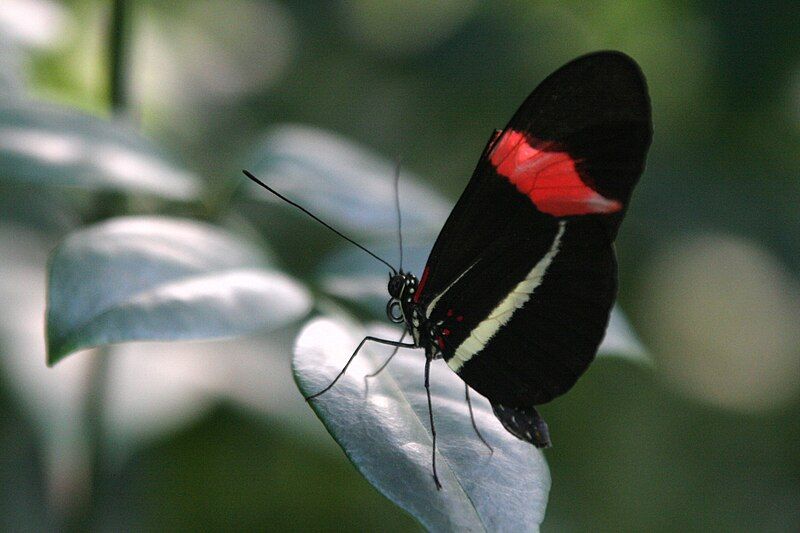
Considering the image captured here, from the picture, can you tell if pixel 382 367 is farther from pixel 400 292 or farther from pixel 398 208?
pixel 398 208

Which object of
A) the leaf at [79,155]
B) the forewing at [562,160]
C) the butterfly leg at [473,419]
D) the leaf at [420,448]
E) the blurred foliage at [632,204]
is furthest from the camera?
the blurred foliage at [632,204]

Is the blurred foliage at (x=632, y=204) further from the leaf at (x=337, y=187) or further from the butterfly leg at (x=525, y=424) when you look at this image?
the butterfly leg at (x=525, y=424)

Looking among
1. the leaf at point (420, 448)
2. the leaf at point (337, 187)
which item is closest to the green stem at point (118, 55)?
the leaf at point (337, 187)

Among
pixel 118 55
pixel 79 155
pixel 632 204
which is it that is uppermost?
pixel 118 55

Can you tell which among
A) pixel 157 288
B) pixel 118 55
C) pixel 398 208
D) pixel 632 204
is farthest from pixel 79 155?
pixel 632 204

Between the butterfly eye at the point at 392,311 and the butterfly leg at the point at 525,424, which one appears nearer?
the butterfly leg at the point at 525,424

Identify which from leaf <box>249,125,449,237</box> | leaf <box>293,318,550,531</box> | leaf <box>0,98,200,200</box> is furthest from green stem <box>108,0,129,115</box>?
leaf <box>293,318,550,531</box>
